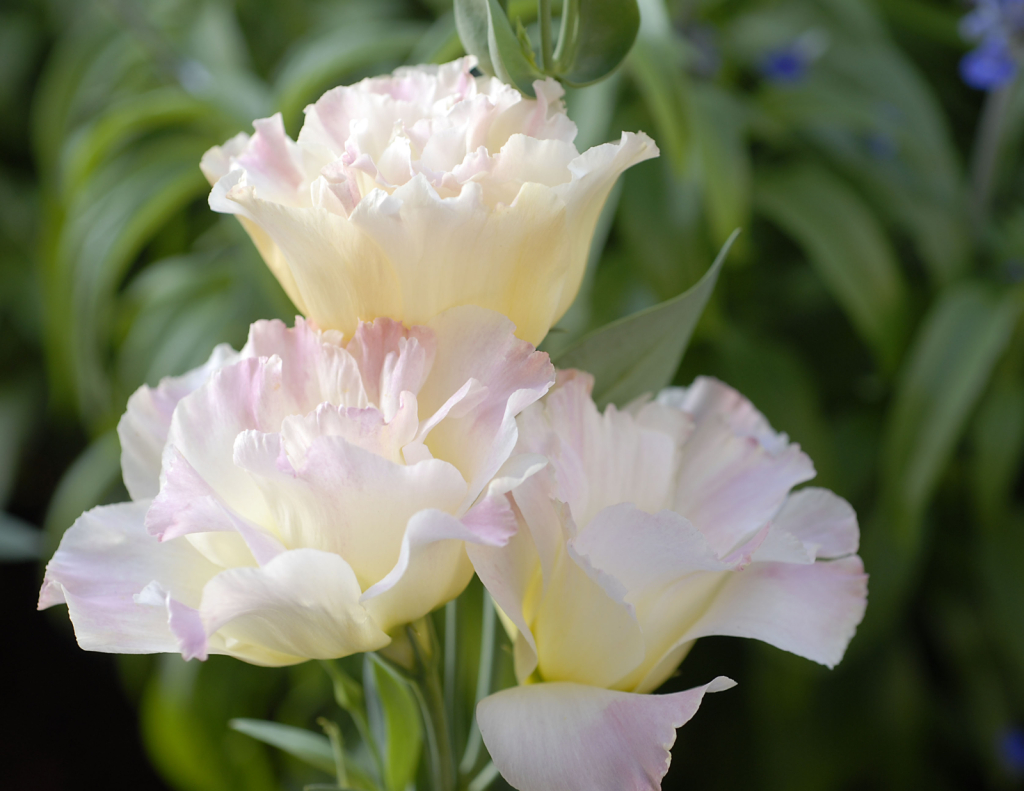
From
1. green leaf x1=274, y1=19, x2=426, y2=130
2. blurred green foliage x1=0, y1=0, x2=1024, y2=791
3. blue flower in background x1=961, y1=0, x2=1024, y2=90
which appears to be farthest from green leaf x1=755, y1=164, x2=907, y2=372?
green leaf x1=274, y1=19, x2=426, y2=130

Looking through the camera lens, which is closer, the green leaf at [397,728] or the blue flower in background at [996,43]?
the green leaf at [397,728]

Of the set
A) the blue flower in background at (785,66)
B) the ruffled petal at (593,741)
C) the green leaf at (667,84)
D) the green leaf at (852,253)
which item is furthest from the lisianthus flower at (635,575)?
the blue flower in background at (785,66)

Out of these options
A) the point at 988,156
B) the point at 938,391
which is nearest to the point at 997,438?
the point at 938,391

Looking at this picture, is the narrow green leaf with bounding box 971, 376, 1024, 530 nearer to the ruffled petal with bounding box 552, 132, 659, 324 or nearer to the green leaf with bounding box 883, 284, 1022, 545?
the green leaf with bounding box 883, 284, 1022, 545

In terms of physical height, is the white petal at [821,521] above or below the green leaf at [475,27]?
below

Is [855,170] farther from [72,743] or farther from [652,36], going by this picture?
[72,743]

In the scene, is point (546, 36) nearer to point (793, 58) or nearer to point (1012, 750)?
point (793, 58)

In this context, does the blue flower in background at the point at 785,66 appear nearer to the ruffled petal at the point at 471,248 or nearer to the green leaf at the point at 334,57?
the green leaf at the point at 334,57

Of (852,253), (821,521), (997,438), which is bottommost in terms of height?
(997,438)
